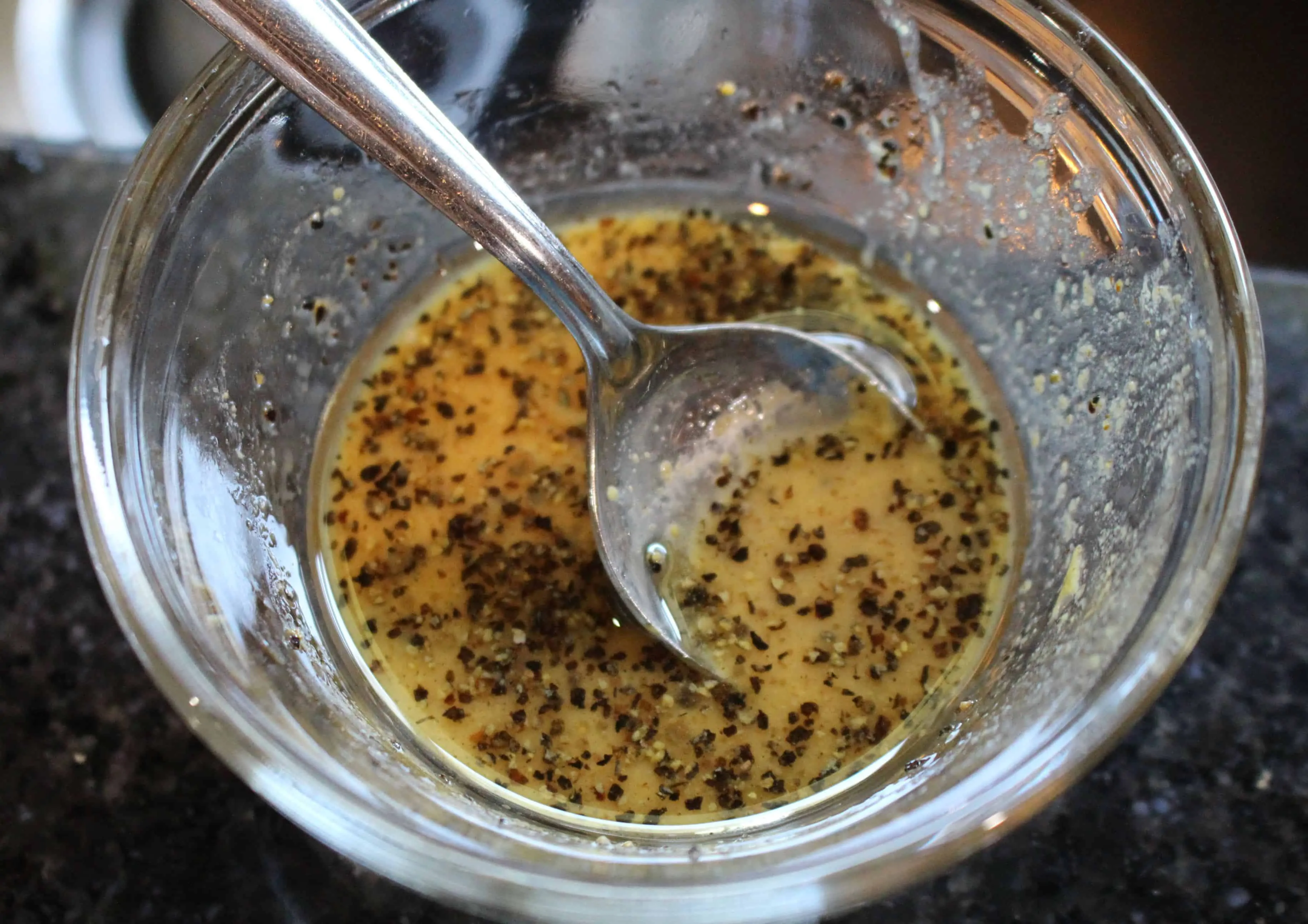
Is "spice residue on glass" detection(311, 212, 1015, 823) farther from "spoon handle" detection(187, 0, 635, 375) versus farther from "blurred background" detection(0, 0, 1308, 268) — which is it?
"blurred background" detection(0, 0, 1308, 268)

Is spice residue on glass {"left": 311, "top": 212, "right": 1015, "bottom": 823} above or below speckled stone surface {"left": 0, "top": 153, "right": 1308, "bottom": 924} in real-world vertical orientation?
above

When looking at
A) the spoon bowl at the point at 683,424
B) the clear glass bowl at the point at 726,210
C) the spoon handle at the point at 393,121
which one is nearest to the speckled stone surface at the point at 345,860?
the clear glass bowl at the point at 726,210

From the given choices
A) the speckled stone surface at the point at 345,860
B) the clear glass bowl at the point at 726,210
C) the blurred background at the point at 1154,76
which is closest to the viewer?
the clear glass bowl at the point at 726,210

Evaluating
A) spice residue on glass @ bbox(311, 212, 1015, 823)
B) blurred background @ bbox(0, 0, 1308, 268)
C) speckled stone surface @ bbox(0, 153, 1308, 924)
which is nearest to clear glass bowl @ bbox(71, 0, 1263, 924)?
spice residue on glass @ bbox(311, 212, 1015, 823)

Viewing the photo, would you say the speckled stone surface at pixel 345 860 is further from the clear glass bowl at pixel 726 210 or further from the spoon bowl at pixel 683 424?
the spoon bowl at pixel 683 424

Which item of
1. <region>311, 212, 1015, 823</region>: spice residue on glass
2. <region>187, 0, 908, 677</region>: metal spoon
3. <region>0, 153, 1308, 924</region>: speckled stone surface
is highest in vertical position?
<region>187, 0, 908, 677</region>: metal spoon
